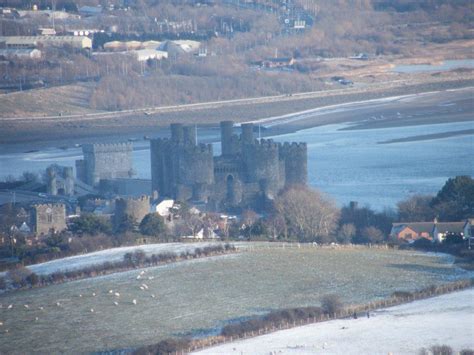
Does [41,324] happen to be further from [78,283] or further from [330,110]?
[330,110]

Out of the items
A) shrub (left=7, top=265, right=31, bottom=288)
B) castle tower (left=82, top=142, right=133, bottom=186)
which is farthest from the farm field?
castle tower (left=82, top=142, right=133, bottom=186)

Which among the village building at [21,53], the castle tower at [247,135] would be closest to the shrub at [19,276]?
the castle tower at [247,135]

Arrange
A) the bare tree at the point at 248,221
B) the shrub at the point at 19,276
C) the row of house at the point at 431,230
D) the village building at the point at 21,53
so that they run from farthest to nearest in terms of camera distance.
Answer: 1. the village building at the point at 21,53
2. the bare tree at the point at 248,221
3. the row of house at the point at 431,230
4. the shrub at the point at 19,276

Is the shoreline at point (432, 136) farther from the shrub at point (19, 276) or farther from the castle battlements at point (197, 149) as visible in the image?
the shrub at point (19, 276)

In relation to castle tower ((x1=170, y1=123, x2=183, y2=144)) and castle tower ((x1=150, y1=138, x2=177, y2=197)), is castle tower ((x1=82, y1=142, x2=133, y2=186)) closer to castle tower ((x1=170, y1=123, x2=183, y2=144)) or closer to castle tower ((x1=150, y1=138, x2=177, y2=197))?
castle tower ((x1=150, y1=138, x2=177, y2=197))

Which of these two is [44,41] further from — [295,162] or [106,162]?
[295,162]

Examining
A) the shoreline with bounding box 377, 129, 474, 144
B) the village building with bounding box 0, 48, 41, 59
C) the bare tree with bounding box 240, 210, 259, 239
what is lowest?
the bare tree with bounding box 240, 210, 259, 239

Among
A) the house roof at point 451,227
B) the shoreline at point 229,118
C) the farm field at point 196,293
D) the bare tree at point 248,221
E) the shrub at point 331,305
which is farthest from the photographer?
the shoreline at point 229,118

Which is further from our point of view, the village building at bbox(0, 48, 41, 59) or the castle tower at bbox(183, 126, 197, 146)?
the village building at bbox(0, 48, 41, 59)

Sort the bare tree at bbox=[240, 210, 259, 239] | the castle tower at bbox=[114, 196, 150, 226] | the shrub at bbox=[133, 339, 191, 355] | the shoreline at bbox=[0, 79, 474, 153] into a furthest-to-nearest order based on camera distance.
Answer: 1. the shoreline at bbox=[0, 79, 474, 153]
2. the castle tower at bbox=[114, 196, 150, 226]
3. the bare tree at bbox=[240, 210, 259, 239]
4. the shrub at bbox=[133, 339, 191, 355]
